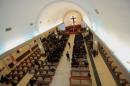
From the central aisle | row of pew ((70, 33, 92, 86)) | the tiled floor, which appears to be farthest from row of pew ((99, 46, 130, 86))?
the central aisle

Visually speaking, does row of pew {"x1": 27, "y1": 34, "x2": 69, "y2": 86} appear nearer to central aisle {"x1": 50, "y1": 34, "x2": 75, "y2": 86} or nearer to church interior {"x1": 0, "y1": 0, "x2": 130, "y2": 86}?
church interior {"x1": 0, "y1": 0, "x2": 130, "y2": 86}

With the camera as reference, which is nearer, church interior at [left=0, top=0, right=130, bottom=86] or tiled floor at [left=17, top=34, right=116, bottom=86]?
church interior at [left=0, top=0, right=130, bottom=86]

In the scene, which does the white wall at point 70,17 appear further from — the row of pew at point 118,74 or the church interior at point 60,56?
the row of pew at point 118,74

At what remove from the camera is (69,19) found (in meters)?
36.1

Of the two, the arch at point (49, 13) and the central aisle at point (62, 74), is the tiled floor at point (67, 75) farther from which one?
the arch at point (49, 13)

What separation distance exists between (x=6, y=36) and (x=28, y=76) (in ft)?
14.0

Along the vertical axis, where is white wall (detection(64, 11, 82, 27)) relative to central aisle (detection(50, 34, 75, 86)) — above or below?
above

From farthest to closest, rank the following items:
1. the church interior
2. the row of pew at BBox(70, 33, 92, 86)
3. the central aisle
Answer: the central aisle
the row of pew at BBox(70, 33, 92, 86)
the church interior

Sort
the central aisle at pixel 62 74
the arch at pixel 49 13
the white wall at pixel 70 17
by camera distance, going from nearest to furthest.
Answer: the central aisle at pixel 62 74, the arch at pixel 49 13, the white wall at pixel 70 17

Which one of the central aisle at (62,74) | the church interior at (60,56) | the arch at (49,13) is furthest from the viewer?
the arch at (49,13)

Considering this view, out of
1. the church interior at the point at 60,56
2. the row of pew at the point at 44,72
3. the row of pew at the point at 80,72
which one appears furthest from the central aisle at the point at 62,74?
the row of pew at the point at 80,72

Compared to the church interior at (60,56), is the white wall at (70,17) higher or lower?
higher

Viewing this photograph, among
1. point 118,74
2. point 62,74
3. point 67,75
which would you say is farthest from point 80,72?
point 118,74

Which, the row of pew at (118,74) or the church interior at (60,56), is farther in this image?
the row of pew at (118,74)
